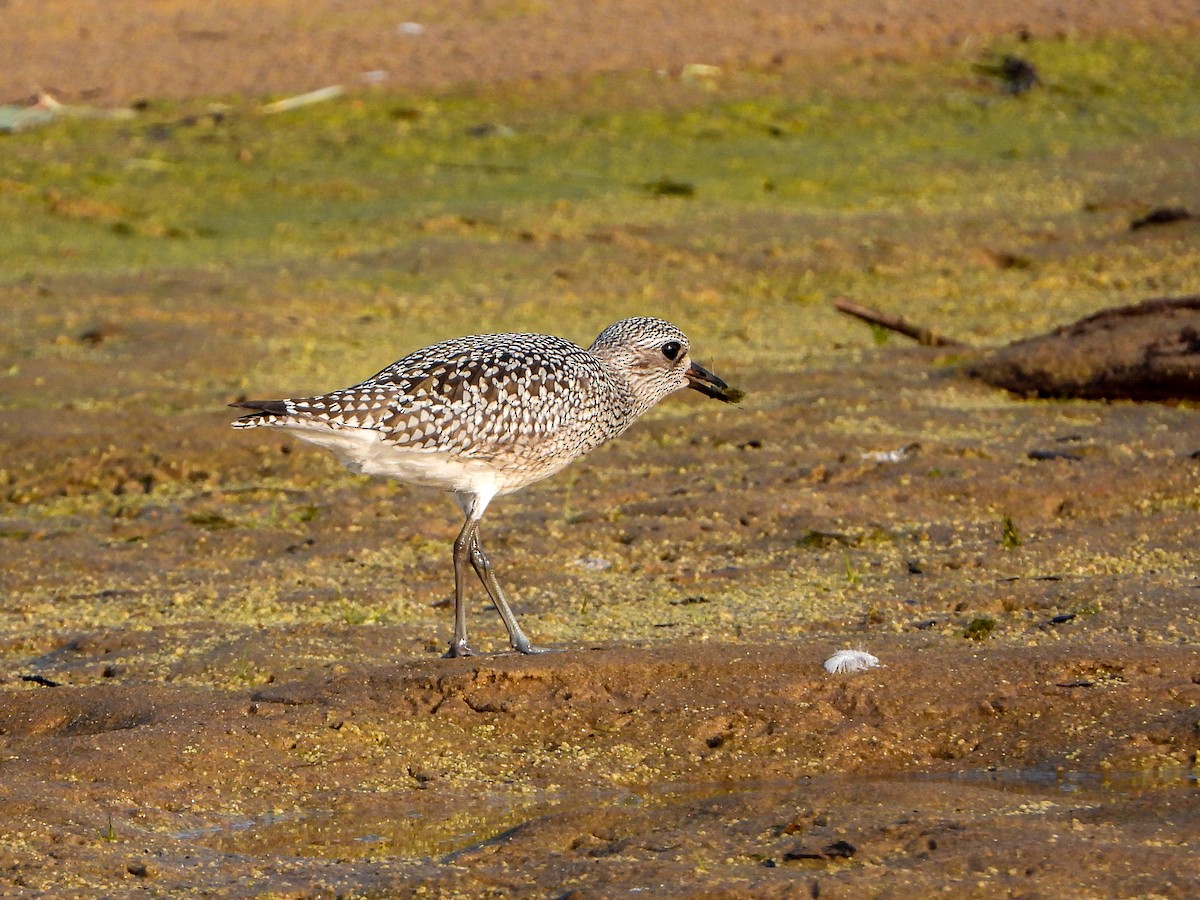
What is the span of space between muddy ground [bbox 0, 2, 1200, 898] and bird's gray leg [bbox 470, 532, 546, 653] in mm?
172

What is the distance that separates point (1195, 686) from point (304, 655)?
8.81 feet

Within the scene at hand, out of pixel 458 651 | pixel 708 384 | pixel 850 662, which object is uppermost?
pixel 708 384

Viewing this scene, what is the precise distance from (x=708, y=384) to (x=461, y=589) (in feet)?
5.48

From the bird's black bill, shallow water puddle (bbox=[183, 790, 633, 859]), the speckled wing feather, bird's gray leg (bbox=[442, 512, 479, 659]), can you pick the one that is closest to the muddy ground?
shallow water puddle (bbox=[183, 790, 633, 859])

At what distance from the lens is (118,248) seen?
47.4 ft

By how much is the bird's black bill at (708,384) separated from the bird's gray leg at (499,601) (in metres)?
1.26

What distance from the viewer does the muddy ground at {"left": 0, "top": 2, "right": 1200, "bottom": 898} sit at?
172 inches

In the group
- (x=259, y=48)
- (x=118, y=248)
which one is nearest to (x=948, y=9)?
(x=259, y=48)

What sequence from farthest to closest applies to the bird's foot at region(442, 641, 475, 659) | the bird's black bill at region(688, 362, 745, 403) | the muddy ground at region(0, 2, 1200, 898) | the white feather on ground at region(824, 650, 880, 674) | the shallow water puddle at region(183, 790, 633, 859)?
the bird's black bill at region(688, 362, 745, 403) → the bird's foot at region(442, 641, 475, 659) → the white feather on ground at region(824, 650, 880, 674) → the shallow water puddle at region(183, 790, 633, 859) → the muddy ground at region(0, 2, 1200, 898)

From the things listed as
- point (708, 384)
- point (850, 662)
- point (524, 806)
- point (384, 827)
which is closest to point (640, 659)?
point (850, 662)

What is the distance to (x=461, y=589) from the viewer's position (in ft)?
20.1

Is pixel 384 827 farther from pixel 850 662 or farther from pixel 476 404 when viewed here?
pixel 476 404

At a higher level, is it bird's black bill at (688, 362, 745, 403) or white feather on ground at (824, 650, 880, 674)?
bird's black bill at (688, 362, 745, 403)

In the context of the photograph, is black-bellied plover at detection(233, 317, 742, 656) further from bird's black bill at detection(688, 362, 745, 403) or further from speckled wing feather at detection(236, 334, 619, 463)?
bird's black bill at detection(688, 362, 745, 403)
